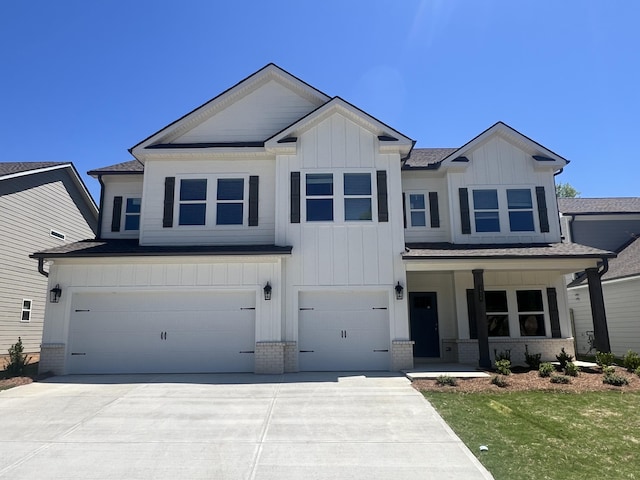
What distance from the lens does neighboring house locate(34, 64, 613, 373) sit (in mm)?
11930

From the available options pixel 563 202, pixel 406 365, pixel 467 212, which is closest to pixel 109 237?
pixel 406 365

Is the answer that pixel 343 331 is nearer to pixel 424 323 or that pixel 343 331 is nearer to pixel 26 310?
pixel 424 323

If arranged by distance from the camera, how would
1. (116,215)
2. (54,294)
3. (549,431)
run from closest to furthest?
1. (549,431)
2. (54,294)
3. (116,215)

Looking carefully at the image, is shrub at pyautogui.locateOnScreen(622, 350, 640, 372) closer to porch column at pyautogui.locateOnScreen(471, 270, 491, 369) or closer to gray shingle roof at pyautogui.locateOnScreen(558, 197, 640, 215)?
porch column at pyautogui.locateOnScreen(471, 270, 491, 369)

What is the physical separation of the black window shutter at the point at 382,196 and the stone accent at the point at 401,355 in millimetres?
3532

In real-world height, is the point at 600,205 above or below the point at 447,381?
above

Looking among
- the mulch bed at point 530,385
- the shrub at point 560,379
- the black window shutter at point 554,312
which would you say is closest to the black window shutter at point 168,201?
the mulch bed at point 530,385

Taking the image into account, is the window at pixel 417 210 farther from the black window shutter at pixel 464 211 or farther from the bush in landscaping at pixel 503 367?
the bush in landscaping at pixel 503 367

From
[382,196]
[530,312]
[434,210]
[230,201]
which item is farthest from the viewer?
[434,210]

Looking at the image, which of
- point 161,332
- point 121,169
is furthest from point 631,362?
point 121,169

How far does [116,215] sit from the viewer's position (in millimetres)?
14984

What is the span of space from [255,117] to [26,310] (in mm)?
11458

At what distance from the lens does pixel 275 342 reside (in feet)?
38.0

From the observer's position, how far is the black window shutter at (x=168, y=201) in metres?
13.4
